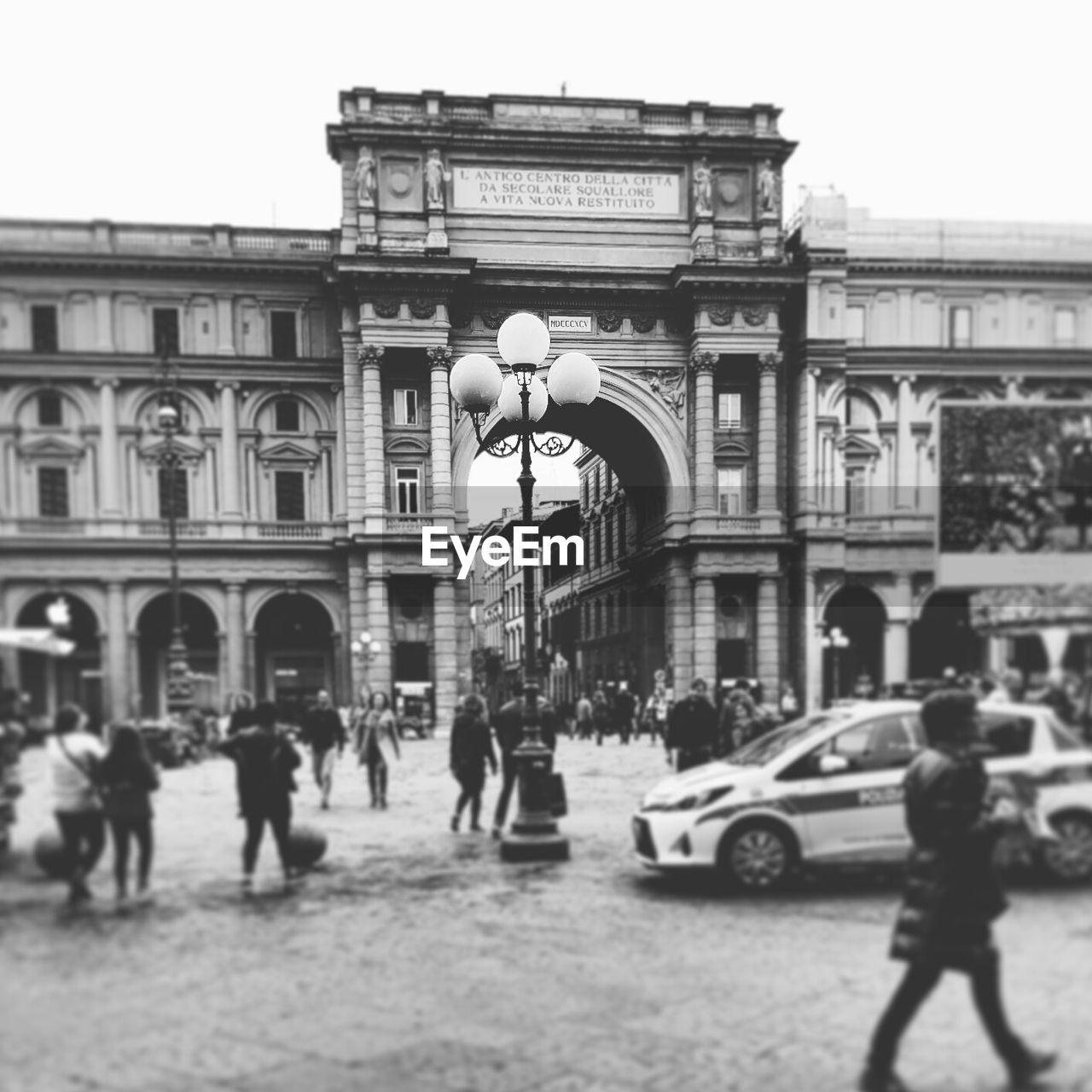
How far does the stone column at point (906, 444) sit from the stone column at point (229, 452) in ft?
8.27

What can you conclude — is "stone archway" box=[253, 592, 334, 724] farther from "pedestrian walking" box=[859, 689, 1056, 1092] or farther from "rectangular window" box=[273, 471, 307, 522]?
"pedestrian walking" box=[859, 689, 1056, 1092]

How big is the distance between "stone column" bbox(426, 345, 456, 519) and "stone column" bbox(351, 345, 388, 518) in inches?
11.9

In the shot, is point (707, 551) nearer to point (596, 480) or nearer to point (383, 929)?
point (596, 480)

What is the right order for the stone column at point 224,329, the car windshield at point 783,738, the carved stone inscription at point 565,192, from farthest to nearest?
the carved stone inscription at point 565,192, the car windshield at point 783,738, the stone column at point 224,329

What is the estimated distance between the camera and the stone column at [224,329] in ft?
11.8

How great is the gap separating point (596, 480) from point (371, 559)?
1.29 meters

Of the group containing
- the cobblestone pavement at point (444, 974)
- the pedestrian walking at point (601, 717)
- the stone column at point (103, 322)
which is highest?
the stone column at point (103, 322)

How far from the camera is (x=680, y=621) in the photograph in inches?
168

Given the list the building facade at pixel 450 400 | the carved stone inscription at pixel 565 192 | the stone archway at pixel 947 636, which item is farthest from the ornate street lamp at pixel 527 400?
the stone archway at pixel 947 636

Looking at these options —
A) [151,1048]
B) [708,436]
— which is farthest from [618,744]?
[151,1048]

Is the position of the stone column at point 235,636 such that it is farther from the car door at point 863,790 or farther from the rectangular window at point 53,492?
the car door at point 863,790

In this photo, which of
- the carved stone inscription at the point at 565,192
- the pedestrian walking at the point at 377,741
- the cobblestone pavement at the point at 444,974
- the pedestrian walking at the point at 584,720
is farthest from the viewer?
the pedestrian walking at the point at 584,720

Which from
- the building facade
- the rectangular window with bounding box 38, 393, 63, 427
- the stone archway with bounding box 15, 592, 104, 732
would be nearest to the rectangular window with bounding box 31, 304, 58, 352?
the building facade

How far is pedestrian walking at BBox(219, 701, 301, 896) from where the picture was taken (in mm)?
3521
